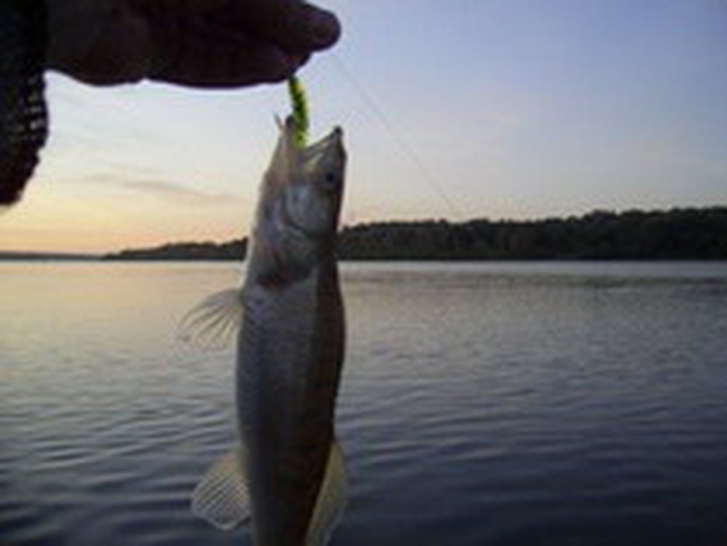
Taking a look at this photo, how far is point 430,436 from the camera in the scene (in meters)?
20.8

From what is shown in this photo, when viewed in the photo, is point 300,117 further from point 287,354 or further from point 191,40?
point 191,40

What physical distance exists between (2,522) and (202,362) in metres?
16.7

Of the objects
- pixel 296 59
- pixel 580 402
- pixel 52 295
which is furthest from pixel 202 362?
pixel 52 295

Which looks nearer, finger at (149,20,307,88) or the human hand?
the human hand

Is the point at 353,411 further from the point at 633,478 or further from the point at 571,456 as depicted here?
the point at 633,478

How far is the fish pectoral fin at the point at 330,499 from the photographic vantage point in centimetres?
245

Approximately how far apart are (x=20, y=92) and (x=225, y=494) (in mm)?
1100

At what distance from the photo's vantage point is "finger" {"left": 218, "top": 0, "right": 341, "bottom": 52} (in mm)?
2895

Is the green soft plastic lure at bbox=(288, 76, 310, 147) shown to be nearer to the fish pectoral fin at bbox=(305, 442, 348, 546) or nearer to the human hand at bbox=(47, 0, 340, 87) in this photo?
the human hand at bbox=(47, 0, 340, 87)

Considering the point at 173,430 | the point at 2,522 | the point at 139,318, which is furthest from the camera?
the point at 139,318

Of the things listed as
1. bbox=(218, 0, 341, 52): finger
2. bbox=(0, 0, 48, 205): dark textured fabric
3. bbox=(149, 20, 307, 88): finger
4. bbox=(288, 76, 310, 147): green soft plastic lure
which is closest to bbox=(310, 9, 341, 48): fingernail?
bbox=(218, 0, 341, 52): finger

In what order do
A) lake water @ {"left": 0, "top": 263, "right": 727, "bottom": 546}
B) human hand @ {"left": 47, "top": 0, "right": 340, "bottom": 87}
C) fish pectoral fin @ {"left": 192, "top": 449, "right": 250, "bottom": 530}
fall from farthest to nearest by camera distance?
lake water @ {"left": 0, "top": 263, "right": 727, "bottom": 546}, human hand @ {"left": 47, "top": 0, "right": 340, "bottom": 87}, fish pectoral fin @ {"left": 192, "top": 449, "right": 250, "bottom": 530}

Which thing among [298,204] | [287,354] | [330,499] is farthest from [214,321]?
[330,499]

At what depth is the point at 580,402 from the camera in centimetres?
2517
